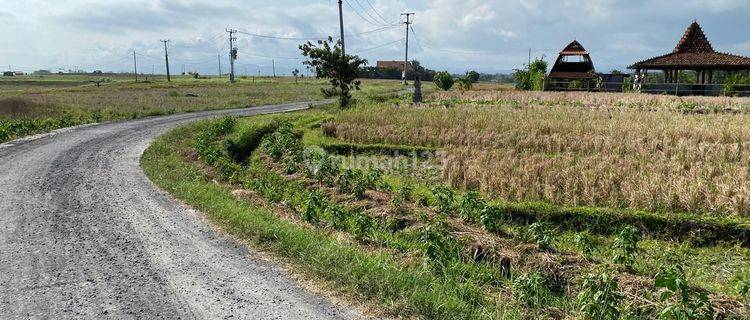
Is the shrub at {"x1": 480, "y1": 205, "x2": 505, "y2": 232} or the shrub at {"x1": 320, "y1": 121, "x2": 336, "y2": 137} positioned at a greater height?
the shrub at {"x1": 320, "y1": 121, "x2": 336, "y2": 137}

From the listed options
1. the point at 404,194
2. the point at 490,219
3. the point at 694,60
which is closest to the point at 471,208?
the point at 490,219

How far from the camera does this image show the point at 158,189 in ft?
37.3

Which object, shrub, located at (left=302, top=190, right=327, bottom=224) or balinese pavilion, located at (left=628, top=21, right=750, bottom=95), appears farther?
balinese pavilion, located at (left=628, top=21, right=750, bottom=95)

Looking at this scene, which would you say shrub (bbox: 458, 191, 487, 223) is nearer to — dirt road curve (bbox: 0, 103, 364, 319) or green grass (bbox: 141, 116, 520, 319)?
green grass (bbox: 141, 116, 520, 319)

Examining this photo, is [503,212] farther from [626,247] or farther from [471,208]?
[626,247]

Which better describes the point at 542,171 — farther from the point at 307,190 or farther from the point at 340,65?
the point at 340,65

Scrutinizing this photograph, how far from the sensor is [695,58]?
41.0 metres

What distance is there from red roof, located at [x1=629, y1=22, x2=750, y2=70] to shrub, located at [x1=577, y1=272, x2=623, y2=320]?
40971mm

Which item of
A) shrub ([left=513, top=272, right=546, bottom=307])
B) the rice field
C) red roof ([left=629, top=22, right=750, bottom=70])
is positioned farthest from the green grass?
red roof ([left=629, top=22, right=750, bottom=70])

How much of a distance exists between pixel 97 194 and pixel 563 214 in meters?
9.29

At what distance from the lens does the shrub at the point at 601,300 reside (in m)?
5.39

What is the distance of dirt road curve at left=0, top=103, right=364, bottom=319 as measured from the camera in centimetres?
562

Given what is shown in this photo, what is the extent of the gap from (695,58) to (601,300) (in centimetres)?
4327

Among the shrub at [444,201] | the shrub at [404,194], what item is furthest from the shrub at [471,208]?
the shrub at [404,194]
